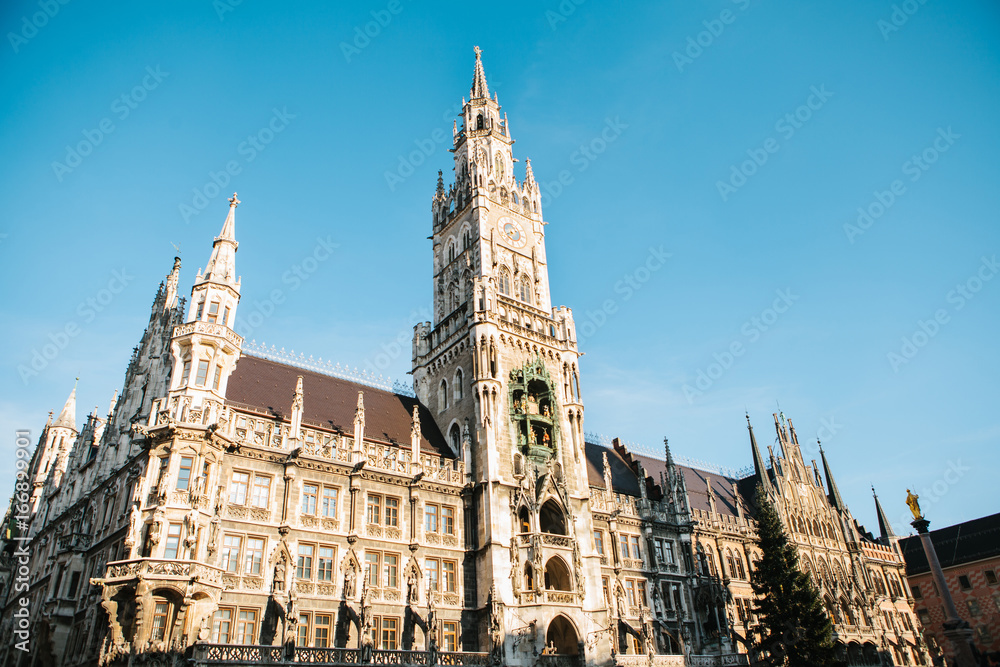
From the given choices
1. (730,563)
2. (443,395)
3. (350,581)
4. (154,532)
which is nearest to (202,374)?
(154,532)

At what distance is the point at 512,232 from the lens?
55.1 meters

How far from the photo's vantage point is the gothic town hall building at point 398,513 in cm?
3195

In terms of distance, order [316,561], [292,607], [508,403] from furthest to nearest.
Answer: [508,403]
[316,561]
[292,607]

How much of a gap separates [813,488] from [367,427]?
45.2 metres

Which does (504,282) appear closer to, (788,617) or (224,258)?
(224,258)

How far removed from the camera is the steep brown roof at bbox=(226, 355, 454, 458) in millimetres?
39938

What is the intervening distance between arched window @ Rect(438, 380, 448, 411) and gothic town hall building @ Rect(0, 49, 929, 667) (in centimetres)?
63

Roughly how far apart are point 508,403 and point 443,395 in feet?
18.4

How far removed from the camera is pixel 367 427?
43.0m

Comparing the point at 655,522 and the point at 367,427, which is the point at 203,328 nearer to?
the point at 367,427

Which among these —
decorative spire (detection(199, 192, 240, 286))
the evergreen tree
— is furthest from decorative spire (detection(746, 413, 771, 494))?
decorative spire (detection(199, 192, 240, 286))

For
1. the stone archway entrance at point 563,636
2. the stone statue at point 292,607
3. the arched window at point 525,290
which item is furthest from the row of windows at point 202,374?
the arched window at point 525,290

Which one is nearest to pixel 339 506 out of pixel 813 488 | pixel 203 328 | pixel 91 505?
pixel 203 328

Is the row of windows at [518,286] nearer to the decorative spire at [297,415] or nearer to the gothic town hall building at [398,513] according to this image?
the gothic town hall building at [398,513]
